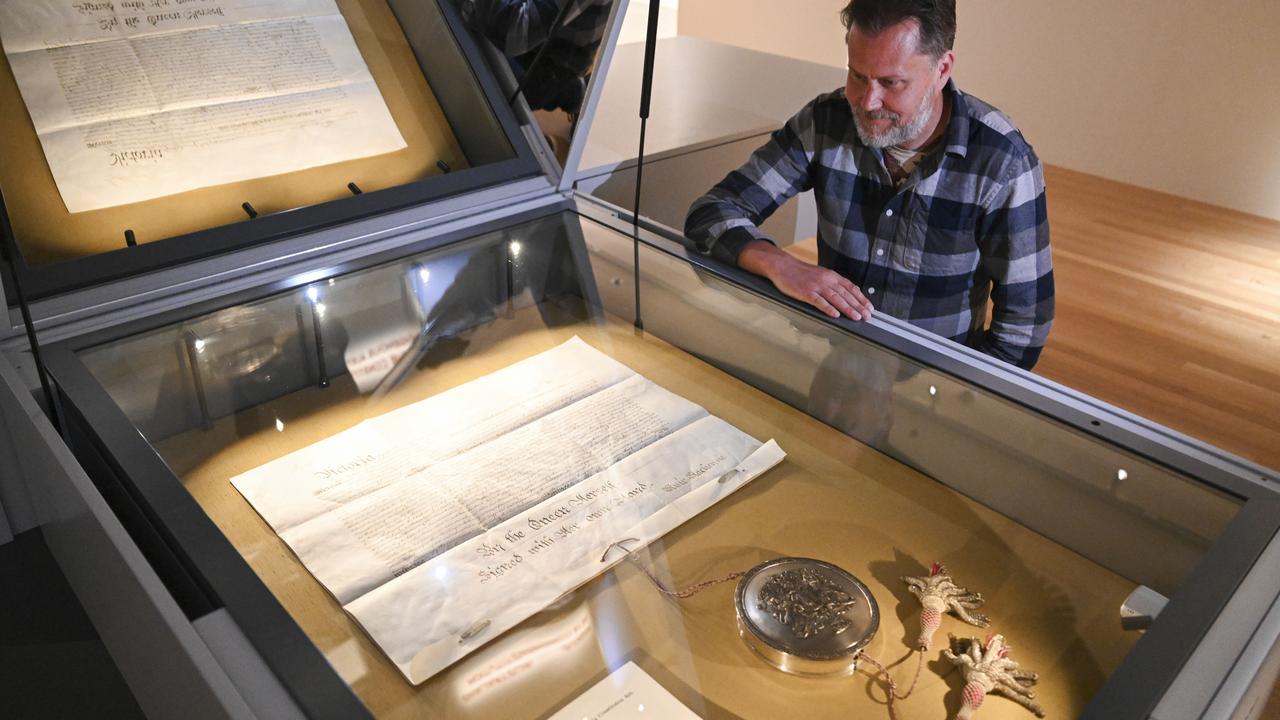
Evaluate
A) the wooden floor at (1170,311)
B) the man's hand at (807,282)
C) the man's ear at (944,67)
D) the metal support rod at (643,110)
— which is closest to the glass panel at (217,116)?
the metal support rod at (643,110)

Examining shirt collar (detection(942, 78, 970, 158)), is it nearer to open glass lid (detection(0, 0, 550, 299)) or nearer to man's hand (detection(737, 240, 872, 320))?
man's hand (detection(737, 240, 872, 320))

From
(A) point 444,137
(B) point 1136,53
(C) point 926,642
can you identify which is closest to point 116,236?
(A) point 444,137

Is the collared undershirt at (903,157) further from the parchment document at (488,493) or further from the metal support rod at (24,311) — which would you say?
the metal support rod at (24,311)

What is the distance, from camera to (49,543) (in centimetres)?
144

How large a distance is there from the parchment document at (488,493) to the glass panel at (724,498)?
0.02m

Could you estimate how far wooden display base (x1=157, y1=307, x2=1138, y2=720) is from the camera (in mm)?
900

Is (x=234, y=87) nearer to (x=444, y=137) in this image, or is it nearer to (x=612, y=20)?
(x=444, y=137)

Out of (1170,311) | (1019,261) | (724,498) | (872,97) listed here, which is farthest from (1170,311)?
(724,498)

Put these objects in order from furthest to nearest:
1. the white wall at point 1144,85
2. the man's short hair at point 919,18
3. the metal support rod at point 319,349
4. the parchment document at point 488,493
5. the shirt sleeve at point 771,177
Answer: the white wall at point 1144,85, the shirt sleeve at point 771,177, the man's short hair at point 919,18, the metal support rod at point 319,349, the parchment document at point 488,493

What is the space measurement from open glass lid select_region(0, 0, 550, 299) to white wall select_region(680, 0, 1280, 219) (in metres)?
4.28

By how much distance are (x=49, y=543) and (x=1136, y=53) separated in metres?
5.28

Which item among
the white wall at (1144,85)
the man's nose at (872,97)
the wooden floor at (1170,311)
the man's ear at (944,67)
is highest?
the man's ear at (944,67)

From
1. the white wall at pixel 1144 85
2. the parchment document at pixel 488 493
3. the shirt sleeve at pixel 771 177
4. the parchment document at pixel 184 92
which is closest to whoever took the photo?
the parchment document at pixel 488 493

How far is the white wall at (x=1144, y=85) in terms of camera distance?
470cm
